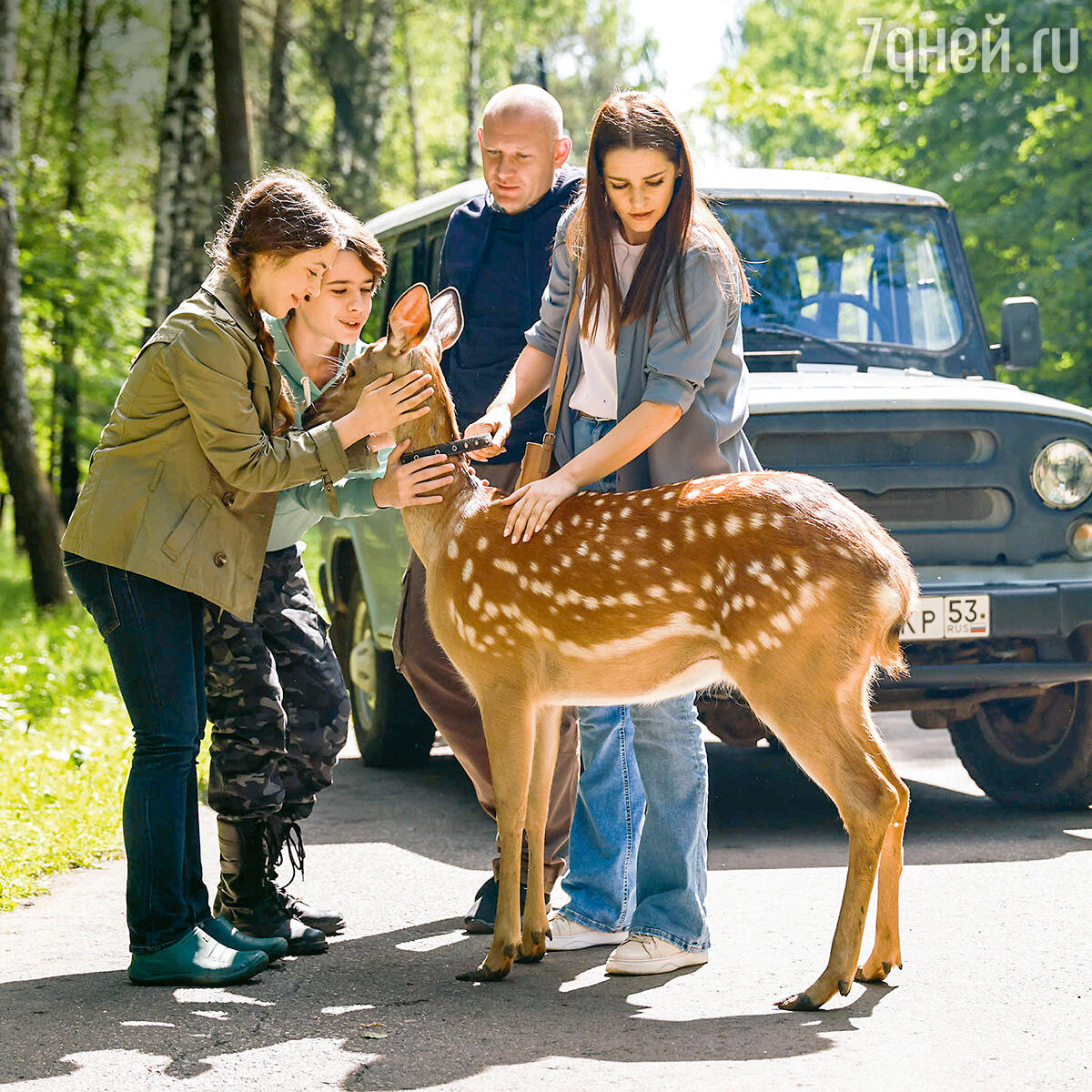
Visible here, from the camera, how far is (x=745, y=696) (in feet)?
14.0

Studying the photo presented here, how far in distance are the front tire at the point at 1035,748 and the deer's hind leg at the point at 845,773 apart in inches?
114

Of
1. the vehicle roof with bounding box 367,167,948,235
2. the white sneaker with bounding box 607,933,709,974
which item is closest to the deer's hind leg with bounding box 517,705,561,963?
the white sneaker with bounding box 607,933,709,974

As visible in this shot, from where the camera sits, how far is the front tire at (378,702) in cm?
797

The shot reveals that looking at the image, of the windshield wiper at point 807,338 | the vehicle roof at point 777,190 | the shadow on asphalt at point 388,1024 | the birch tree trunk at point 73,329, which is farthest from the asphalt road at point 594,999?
the birch tree trunk at point 73,329

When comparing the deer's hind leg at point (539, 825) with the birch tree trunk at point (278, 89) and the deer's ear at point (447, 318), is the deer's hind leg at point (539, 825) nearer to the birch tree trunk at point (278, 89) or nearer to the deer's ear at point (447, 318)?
the deer's ear at point (447, 318)

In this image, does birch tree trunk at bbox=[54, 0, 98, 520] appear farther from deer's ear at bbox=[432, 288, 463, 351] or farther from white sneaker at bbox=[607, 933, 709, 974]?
white sneaker at bbox=[607, 933, 709, 974]

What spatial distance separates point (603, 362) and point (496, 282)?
1.03 m

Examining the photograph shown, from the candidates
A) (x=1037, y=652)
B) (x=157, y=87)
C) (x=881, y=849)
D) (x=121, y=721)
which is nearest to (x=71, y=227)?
(x=157, y=87)

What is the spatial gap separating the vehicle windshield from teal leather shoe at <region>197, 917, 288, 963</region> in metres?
3.45

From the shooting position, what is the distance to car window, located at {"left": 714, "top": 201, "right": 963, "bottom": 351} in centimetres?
719

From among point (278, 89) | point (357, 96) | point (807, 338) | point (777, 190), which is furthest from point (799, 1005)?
point (278, 89)

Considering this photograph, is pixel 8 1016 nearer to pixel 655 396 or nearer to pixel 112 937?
pixel 112 937

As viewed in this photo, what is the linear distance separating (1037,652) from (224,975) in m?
3.48

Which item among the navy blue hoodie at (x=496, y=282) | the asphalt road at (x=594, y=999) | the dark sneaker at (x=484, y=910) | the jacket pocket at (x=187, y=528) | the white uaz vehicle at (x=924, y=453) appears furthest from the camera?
the white uaz vehicle at (x=924, y=453)
